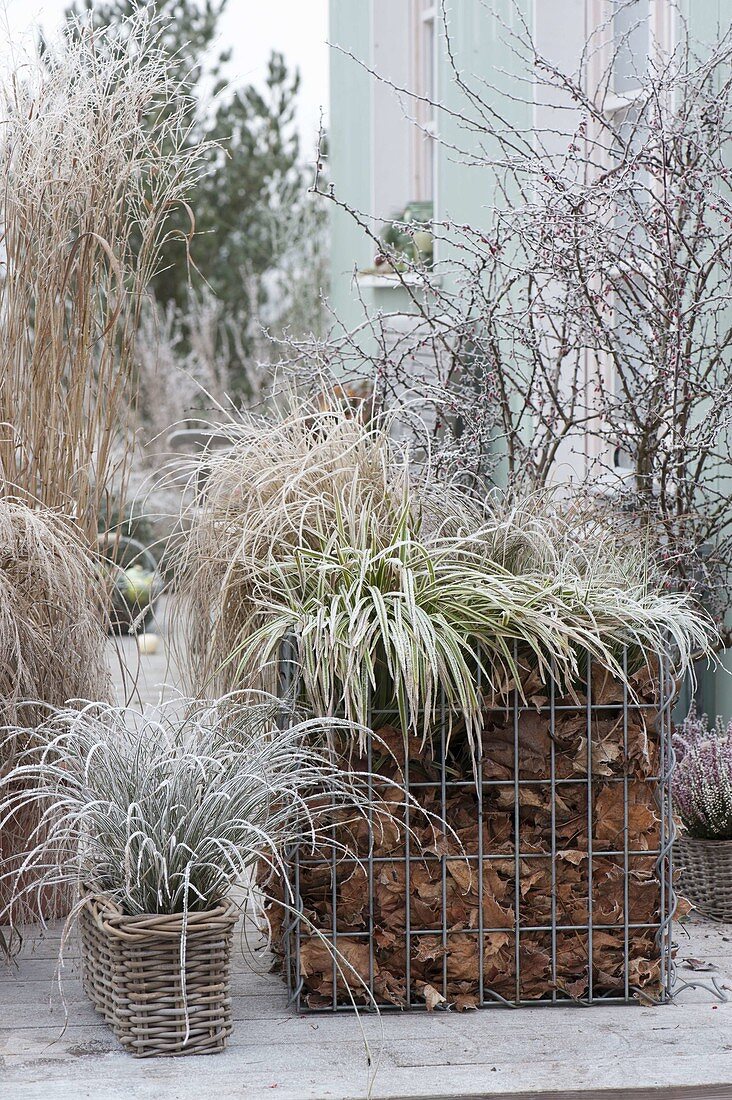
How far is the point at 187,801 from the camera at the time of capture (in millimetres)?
2074

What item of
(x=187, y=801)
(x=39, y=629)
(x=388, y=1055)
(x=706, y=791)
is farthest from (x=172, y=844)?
(x=706, y=791)

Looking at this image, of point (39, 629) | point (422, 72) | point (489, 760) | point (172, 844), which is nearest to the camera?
point (172, 844)

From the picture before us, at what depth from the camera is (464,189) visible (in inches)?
192

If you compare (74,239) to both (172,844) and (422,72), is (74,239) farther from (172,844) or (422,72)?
(422,72)

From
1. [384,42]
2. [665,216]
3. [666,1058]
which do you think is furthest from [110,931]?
[384,42]

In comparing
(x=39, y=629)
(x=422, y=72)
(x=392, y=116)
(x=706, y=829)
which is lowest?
(x=706, y=829)

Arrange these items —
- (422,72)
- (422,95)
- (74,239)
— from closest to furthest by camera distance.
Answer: (74,239)
(422,95)
(422,72)

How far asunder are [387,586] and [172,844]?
59 centimetres

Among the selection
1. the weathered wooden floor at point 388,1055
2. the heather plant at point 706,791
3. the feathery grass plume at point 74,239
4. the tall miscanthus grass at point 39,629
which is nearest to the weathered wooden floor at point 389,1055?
the weathered wooden floor at point 388,1055

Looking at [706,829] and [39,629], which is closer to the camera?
[39,629]

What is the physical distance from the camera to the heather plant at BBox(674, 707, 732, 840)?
9.09 ft

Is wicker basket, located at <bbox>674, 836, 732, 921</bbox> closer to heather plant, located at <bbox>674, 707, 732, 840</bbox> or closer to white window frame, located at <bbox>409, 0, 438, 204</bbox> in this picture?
heather plant, located at <bbox>674, 707, 732, 840</bbox>

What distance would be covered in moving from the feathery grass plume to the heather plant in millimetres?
1353

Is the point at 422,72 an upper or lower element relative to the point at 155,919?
upper
